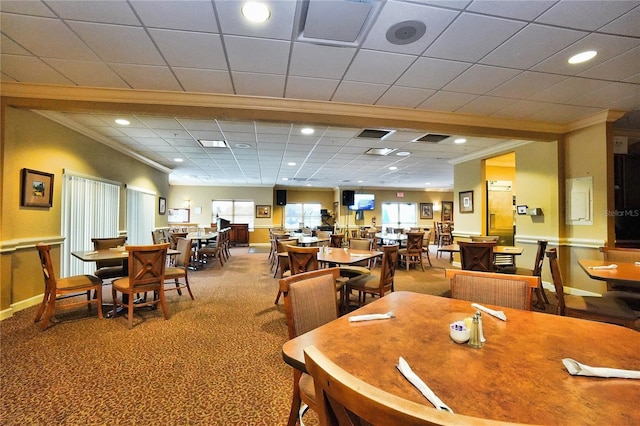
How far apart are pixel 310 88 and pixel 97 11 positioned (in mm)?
2055

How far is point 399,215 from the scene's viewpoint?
1462 cm

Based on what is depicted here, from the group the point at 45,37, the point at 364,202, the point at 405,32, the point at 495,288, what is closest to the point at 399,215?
the point at 364,202

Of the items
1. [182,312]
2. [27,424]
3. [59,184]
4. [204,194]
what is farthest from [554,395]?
[204,194]

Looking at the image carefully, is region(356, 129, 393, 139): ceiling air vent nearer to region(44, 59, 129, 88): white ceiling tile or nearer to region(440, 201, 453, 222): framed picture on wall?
region(44, 59, 129, 88): white ceiling tile

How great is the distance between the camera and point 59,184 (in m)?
4.42

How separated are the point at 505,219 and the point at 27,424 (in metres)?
8.37

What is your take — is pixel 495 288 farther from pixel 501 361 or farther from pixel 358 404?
pixel 358 404

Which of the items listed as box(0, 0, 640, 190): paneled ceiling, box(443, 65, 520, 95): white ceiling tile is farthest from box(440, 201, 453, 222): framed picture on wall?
box(443, 65, 520, 95): white ceiling tile

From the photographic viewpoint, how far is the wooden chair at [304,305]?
1.46 m

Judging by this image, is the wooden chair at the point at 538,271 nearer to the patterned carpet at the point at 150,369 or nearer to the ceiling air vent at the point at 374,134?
the ceiling air vent at the point at 374,134

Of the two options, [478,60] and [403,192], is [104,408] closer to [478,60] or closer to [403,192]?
[478,60]

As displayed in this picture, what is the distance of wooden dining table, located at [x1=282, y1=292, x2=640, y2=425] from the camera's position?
2.47 feet

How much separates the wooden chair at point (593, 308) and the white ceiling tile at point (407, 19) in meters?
2.21

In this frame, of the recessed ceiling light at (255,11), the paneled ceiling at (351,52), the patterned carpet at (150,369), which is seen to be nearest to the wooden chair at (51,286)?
the patterned carpet at (150,369)
